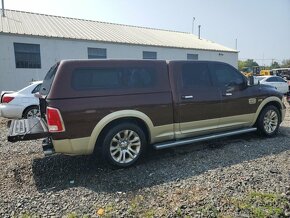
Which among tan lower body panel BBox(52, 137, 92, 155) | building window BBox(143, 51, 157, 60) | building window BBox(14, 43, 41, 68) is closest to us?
tan lower body panel BBox(52, 137, 92, 155)

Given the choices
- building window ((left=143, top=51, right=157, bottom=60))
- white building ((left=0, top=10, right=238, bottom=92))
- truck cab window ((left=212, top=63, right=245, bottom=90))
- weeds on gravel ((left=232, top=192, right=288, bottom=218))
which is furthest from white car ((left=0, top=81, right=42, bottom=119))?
building window ((left=143, top=51, right=157, bottom=60))

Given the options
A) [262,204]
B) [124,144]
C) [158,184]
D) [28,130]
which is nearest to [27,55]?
[28,130]

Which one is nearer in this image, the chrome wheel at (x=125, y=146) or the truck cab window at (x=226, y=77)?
the chrome wheel at (x=125, y=146)

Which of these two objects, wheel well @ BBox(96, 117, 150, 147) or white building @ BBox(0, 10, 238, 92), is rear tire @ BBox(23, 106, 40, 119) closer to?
wheel well @ BBox(96, 117, 150, 147)

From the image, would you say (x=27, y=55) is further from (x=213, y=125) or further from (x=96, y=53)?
(x=213, y=125)

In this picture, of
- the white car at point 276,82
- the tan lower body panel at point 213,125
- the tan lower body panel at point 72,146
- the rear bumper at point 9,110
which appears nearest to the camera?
the tan lower body panel at point 72,146

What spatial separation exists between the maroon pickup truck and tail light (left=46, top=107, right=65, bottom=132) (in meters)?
0.01

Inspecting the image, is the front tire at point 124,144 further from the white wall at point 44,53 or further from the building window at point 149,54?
the building window at point 149,54

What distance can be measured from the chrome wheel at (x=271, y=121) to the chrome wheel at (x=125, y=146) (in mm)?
3546

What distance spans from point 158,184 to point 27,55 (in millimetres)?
16033

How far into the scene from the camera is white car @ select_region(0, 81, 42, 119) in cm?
852

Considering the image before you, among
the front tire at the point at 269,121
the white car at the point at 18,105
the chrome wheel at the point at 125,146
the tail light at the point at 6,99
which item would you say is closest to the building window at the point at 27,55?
the white car at the point at 18,105

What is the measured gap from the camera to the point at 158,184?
13.5 feet

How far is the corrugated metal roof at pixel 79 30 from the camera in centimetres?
1797
